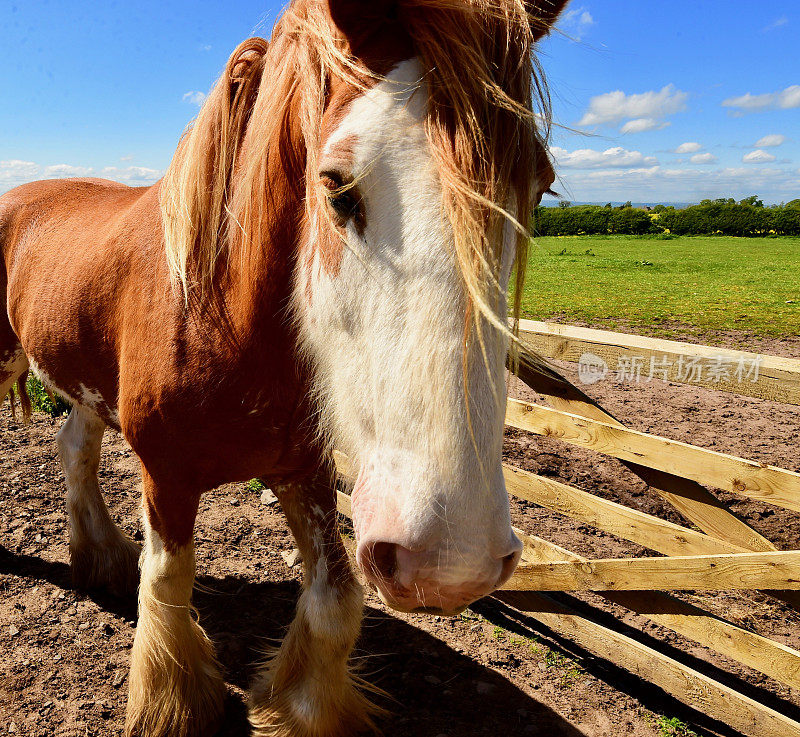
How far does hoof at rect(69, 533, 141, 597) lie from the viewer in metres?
3.24

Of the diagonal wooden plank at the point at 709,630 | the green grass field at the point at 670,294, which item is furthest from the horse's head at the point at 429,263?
the green grass field at the point at 670,294

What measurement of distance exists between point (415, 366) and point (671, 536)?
2182 mm

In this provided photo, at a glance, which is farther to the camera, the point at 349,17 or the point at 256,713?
the point at 256,713

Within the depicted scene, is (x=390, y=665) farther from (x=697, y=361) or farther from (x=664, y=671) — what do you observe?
(x=697, y=361)

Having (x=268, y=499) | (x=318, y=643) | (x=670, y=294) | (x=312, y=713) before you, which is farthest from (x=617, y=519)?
(x=670, y=294)

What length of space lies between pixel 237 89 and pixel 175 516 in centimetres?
154

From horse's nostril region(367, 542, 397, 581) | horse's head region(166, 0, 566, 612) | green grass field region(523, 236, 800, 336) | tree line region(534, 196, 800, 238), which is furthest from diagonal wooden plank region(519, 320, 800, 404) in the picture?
tree line region(534, 196, 800, 238)

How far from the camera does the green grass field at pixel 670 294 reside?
9.79m

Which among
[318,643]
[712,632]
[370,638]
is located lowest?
[370,638]

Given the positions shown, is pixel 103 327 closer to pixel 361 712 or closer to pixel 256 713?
pixel 256 713

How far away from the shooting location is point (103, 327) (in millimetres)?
2180

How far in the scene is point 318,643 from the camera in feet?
7.58

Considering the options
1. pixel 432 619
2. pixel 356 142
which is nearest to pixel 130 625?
pixel 432 619

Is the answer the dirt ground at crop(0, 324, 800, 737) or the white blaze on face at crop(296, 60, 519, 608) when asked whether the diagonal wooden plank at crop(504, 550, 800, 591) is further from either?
the white blaze on face at crop(296, 60, 519, 608)
